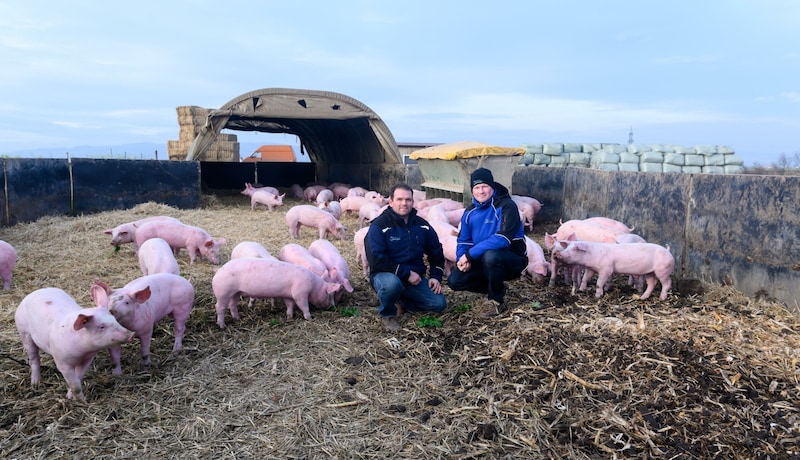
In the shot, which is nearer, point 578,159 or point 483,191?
point 483,191

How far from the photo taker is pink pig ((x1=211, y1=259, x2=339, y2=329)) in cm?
438

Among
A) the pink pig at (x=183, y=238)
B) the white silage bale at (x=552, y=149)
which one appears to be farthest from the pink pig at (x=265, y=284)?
the white silage bale at (x=552, y=149)

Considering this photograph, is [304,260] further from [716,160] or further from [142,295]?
[716,160]

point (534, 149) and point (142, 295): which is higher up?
point (534, 149)

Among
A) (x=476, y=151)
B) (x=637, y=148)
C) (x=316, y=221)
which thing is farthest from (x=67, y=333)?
(x=637, y=148)

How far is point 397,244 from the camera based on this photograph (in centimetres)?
439

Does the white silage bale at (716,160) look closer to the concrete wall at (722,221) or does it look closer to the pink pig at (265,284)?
the concrete wall at (722,221)

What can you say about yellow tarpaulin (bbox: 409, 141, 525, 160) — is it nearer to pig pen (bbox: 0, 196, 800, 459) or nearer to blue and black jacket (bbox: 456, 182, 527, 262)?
blue and black jacket (bbox: 456, 182, 527, 262)

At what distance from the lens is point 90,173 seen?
10266mm

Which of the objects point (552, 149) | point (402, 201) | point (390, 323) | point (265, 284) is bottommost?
point (390, 323)

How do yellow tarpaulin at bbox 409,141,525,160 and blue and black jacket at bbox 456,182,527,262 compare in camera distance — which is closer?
blue and black jacket at bbox 456,182,527,262

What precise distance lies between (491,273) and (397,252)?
2.55 ft

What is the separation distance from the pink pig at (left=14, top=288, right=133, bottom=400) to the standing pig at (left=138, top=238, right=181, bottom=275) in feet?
4.88

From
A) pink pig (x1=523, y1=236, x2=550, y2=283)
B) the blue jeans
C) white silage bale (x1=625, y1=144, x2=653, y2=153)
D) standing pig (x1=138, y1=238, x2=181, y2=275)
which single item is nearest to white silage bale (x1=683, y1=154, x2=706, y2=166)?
white silage bale (x1=625, y1=144, x2=653, y2=153)
